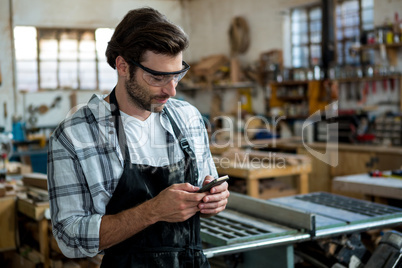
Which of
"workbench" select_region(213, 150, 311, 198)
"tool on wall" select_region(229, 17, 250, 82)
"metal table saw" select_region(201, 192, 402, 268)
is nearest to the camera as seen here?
"metal table saw" select_region(201, 192, 402, 268)

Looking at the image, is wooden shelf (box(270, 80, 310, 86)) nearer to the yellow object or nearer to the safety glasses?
the yellow object

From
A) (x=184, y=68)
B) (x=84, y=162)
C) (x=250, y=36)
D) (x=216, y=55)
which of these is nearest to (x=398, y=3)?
(x=250, y=36)

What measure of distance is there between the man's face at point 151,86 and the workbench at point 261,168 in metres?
2.59

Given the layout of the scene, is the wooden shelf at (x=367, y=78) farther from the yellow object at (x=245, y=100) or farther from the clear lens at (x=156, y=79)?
the clear lens at (x=156, y=79)

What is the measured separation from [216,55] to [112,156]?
764 cm

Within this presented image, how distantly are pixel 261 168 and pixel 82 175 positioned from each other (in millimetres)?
2848

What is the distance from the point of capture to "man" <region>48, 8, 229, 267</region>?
1.44 m

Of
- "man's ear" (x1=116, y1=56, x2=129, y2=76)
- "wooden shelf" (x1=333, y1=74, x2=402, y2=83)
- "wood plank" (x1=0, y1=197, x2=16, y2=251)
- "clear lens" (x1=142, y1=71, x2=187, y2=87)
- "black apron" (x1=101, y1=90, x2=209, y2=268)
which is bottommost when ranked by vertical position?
"wood plank" (x1=0, y1=197, x2=16, y2=251)

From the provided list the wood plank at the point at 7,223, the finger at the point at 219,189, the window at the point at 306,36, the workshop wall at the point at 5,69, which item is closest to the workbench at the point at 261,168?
the wood plank at the point at 7,223

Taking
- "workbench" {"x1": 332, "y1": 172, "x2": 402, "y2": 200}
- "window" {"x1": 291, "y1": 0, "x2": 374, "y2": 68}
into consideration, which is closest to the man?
"workbench" {"x1": 332, "y1": 172, "x2": 402, "y2": 200}

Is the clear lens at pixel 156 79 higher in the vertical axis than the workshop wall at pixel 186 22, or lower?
lower

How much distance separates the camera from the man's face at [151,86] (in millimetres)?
1561

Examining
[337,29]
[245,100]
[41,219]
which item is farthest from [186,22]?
[41,219]

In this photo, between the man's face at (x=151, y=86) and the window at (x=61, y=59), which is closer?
the man's face at (x=151, y=86)
